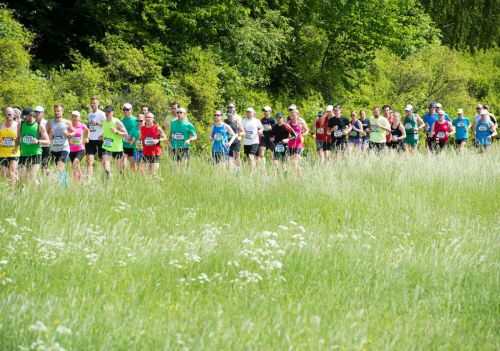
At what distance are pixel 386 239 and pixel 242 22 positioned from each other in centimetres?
2418

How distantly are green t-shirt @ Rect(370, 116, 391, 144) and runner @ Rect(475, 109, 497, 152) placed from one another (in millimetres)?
2368

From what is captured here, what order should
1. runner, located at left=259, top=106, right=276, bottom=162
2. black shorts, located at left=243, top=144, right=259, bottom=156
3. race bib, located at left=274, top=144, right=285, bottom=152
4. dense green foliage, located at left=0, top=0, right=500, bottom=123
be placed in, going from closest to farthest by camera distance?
race bib, located at left=274, top=144, right=285, bottom=152 < black shorts, located at left=243, top=144, right=259, bottom=156 < runner, located at left=259, top=106, right=276, bottom=162 < dense green foliage, located at left=0, top=0, right=500, bottom=123

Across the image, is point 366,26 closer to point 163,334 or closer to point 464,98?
point 464,98

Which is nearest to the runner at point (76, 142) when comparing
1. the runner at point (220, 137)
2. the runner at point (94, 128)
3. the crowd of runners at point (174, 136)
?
the crowd of runners at point (174, 136)

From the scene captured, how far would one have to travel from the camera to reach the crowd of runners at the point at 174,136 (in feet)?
51.0

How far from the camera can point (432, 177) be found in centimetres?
1609

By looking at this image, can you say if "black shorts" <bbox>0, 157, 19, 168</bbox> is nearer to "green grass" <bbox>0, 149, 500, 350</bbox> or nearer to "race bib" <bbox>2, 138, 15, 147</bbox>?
"race bib" <bbox>2, 138, 15, 147</bbox>

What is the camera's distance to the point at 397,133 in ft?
76.8

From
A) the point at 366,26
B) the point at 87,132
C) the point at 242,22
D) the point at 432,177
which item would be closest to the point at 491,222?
the point at 432,177

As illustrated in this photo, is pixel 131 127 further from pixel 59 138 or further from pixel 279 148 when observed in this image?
pixel 279 148

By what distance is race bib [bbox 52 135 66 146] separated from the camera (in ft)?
53.3

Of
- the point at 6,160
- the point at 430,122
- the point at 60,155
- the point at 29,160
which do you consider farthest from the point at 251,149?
the point at 430,122

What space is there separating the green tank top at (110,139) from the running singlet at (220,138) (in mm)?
2058

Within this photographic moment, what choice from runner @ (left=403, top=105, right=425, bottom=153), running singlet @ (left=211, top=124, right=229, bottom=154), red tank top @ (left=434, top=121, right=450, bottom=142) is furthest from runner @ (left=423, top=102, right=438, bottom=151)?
running singlet @ (left=211, top=124, right=229, bottom=154)
